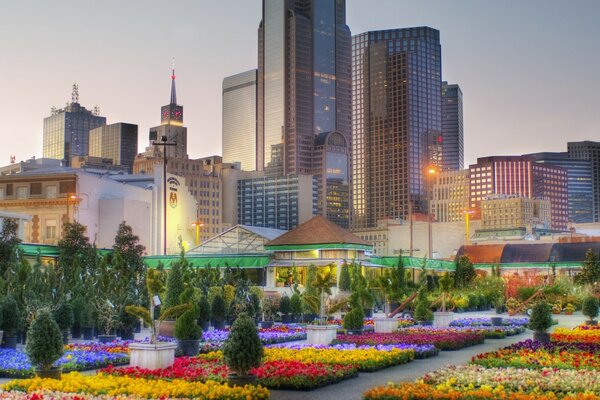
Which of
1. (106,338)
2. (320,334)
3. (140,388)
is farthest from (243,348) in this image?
(106,338)

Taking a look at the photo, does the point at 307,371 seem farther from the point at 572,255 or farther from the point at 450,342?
the point at 572,255

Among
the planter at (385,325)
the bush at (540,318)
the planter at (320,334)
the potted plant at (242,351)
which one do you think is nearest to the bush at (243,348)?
the potted plant at (242,351)

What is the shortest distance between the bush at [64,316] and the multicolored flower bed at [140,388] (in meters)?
12.5

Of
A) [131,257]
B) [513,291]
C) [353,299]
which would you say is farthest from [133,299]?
[513,291]

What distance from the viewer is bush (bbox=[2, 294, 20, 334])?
29.3 metres

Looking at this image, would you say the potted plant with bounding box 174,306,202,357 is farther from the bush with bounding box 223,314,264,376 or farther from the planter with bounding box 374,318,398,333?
the planter with bounding box 374,318,398,333

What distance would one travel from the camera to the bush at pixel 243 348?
60.4ft

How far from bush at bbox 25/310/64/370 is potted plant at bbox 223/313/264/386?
4.04 meters

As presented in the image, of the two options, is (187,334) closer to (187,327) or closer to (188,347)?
(187,327)

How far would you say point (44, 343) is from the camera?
19016mm

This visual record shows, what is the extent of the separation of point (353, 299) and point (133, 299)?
9764 mm

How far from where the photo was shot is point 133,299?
36.6m

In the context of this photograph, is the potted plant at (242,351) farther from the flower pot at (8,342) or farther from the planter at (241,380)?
the flower pot at (8,342)

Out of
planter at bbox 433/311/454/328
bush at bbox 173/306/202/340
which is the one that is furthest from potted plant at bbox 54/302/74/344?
planter at bbox 433/311/454/328
